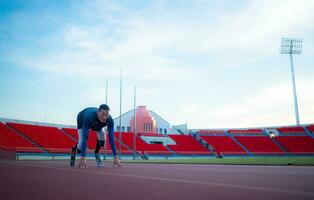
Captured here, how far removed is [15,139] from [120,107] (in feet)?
44.0

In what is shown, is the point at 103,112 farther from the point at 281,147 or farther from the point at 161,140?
the point at 281,147

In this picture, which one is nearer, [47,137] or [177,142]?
[47,137]

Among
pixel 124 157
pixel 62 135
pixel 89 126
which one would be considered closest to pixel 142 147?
pixel 124 157

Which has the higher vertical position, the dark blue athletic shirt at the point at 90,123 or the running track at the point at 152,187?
the dark blue athletic shirt at the point at 90,123

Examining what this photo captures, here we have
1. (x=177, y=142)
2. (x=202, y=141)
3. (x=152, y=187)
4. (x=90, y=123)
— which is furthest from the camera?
(x=202, y=141)

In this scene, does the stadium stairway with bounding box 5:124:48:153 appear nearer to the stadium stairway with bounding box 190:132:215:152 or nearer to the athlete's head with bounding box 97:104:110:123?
the athlete's head with bounding box 97:104:110:123

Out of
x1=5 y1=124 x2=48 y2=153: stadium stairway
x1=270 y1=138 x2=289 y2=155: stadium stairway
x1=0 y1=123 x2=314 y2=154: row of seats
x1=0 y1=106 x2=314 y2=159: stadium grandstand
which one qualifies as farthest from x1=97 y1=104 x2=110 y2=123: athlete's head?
x1=270 y1=138 x2=289 y2=155: stadium stairway

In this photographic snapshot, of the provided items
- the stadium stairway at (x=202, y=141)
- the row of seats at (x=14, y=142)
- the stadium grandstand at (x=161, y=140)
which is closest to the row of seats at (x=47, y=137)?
the stadium grandstand at (x=161, y=140)

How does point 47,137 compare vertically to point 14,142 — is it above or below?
above

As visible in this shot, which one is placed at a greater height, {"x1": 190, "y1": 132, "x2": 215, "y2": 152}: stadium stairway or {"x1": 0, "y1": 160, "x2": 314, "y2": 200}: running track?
{"x1": 190, "y1": 132, "x2": 215, "y2": 152}: stadium stairway

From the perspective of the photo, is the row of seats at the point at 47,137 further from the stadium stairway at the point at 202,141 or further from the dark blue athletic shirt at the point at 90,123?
the dark blue athletic shirt at the point at 90,123

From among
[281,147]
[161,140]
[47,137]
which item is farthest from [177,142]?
[47,137]

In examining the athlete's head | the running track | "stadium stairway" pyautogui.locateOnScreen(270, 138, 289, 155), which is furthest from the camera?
"stadium stairway" pyautogui.locateOnScreen(270, 138, 289, 155)

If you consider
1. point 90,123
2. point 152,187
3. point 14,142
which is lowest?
point 152,187
